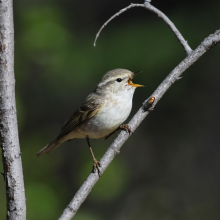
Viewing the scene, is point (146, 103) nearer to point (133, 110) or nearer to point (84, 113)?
point (84, 113)

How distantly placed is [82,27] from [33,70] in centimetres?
113

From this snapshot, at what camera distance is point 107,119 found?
352 cm

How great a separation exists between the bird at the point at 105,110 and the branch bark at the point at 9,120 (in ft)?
4.70

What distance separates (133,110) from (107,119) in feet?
7.97

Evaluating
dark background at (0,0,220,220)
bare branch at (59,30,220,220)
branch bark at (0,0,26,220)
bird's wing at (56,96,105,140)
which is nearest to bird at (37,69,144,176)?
bird's wing at (56,96,105,140)

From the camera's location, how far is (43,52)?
5.43 metres

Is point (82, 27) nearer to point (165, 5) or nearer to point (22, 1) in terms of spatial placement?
point (22, 1)

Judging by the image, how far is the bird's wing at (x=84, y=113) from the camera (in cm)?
367

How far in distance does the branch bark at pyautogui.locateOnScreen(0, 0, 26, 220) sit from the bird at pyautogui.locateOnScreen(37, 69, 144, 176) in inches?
56.4

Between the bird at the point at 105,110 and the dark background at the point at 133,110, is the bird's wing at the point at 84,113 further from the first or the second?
the dark background at the point at 133,110

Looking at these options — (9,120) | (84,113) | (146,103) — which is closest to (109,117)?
(84,113)

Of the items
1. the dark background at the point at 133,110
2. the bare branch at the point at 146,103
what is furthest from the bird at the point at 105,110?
the dark background at the point at 133,110

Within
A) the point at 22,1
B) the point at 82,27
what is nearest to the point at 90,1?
the point at 82,27

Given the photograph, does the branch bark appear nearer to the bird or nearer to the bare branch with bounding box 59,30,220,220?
the bare branch with bounding box 59,30,220,220
